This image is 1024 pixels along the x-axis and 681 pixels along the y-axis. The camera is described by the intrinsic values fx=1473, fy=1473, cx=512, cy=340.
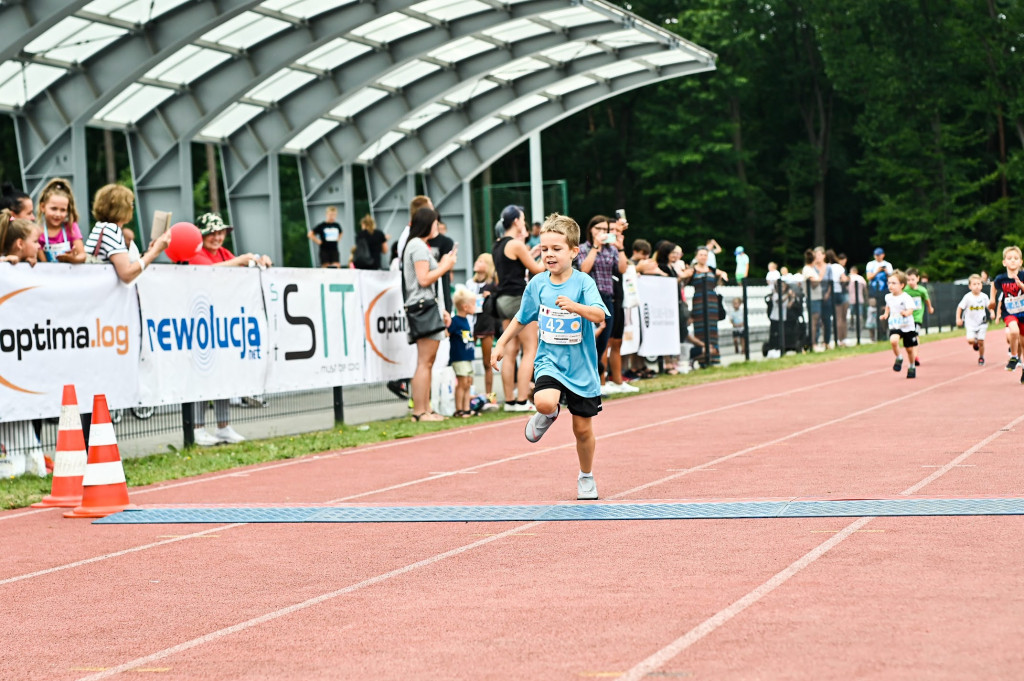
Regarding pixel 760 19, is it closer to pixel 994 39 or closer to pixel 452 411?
pixel 994 39

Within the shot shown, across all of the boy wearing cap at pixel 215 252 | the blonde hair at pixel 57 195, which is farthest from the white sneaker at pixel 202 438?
the blonde hair at pixel 57 195

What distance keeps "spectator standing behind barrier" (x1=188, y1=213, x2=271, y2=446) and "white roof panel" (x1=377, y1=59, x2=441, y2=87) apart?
11.9m

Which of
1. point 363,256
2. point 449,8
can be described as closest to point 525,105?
point 449,8

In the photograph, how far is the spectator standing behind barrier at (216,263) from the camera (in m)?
13.4

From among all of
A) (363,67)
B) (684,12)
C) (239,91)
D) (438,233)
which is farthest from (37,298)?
(684,12)

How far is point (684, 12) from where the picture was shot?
6512 cm

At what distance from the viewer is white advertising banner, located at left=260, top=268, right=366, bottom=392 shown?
14.1 metres

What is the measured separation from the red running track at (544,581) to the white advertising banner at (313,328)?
2.73m

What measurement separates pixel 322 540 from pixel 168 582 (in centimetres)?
121

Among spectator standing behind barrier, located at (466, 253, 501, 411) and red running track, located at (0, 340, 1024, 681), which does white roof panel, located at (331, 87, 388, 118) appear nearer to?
spectator standing behind barrier, located at (466, 253, 501, 411)

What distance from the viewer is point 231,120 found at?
82.0ft

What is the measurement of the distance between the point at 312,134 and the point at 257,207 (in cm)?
190

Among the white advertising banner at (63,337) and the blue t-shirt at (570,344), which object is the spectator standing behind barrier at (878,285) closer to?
the white advertising banner at (63,337)

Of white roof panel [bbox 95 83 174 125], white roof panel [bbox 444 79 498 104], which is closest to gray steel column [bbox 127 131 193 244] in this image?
white roof panel [bbox 95 83 174 125]
